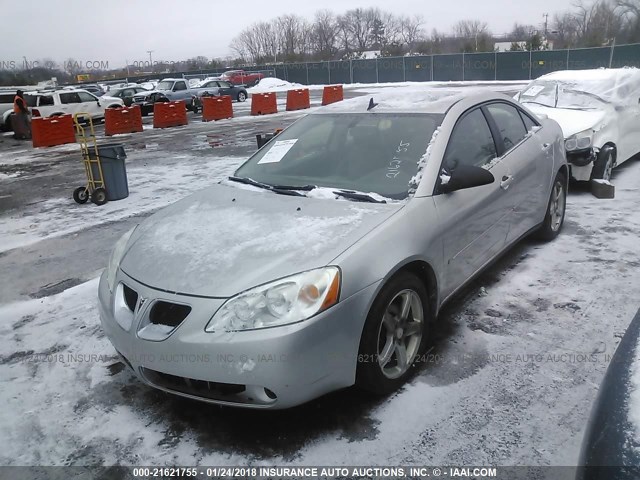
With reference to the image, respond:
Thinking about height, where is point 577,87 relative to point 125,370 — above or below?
above

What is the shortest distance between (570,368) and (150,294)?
2.45 metres

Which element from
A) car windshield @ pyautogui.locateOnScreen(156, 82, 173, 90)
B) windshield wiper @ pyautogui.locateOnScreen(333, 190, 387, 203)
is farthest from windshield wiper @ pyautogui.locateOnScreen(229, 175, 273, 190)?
car windshield @ pyautogui.locateOnScreen(156, 82, 173, 90)

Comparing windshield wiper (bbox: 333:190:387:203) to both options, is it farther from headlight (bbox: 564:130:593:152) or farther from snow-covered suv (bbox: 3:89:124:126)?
snow-covered suv (bbox: 3:89:124:126)

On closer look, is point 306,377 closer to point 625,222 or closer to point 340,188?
point 340,188

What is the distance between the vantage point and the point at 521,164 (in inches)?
165

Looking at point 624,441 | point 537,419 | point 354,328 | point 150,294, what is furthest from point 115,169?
point 624,441

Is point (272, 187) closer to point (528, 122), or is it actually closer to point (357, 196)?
point (357, 196)

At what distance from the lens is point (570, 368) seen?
10.1ft

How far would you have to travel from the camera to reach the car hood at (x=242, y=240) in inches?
99.8

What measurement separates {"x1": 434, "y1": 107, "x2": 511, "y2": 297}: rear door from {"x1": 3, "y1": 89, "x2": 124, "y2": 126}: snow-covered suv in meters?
18.5

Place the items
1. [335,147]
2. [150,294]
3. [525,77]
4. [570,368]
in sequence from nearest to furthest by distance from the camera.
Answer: [150,294] < [570,368] < [335,147] < [525,77]

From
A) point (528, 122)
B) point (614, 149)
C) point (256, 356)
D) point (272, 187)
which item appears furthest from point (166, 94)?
point (256, 356)

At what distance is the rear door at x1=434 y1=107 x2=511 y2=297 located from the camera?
3260 millimetres

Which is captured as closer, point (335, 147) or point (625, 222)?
point (335, 147)
